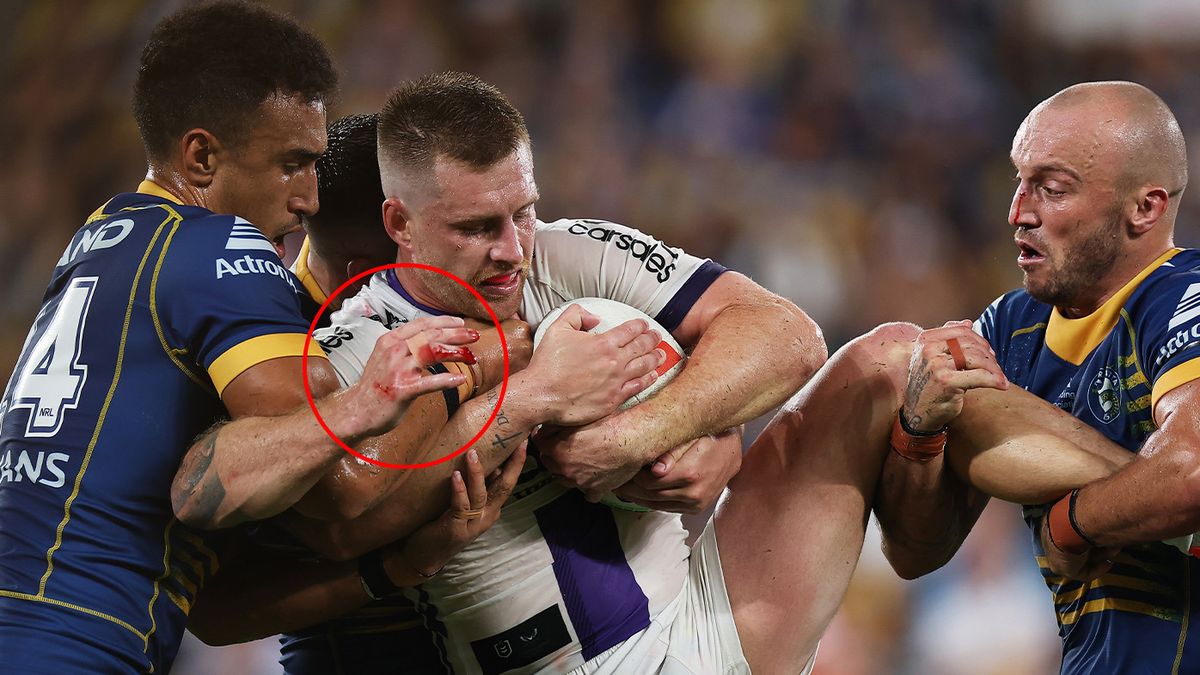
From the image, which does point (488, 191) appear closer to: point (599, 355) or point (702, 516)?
point (599, 355)

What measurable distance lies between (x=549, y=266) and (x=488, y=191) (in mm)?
346

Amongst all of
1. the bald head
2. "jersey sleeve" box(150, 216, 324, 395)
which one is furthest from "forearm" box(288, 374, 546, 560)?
the bald head

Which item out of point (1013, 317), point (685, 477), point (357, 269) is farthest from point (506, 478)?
point (1013, 317)

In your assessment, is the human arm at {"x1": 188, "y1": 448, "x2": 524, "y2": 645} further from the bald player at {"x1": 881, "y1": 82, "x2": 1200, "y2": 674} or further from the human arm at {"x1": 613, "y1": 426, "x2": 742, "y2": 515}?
the bald player at {"x1": 881, "y1": 82, "x2": 1200, "y2": 674}

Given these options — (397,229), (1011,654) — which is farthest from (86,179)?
(1011,654)

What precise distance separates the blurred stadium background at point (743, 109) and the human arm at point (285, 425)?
6.14 metres

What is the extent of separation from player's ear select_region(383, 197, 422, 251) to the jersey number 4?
946 millimetres

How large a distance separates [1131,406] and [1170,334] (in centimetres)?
24

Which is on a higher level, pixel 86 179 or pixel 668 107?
pixel 668 107

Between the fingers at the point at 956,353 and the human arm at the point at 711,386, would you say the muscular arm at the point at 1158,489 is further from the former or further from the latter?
the human arm at the point at 711,386

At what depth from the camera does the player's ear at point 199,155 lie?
3301 millimetres

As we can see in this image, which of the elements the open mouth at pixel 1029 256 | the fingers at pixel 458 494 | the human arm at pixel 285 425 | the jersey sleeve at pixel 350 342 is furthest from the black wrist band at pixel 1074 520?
the jersey sleeve at pixel 350 342

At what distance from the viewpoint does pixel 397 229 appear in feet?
12.1

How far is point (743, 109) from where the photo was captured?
9328 millimetres
